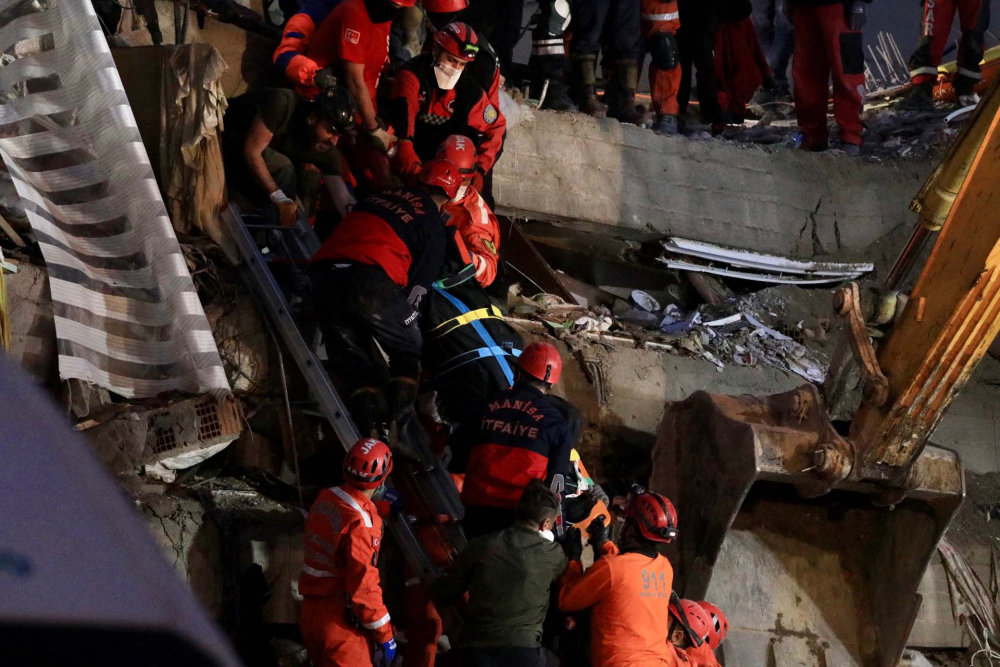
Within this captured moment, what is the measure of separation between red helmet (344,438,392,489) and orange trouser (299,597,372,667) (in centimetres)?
59

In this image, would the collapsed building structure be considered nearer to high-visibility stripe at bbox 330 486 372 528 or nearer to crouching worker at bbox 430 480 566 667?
high-visibility stripe at bbox 330 486 372 528

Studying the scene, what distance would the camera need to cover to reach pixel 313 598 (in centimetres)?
492

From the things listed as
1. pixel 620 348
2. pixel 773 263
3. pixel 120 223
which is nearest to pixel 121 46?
pixel 120 223

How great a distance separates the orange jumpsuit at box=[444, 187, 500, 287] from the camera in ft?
21.6

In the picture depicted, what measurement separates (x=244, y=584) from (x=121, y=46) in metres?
3.25

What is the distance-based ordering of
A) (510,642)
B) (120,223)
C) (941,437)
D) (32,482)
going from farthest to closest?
(941,437) → (120,223) → (510,642) → (32,482)

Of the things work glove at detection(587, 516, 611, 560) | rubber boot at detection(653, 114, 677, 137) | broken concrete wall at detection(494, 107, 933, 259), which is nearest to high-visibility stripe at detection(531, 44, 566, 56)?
broken concrete wall at detection(494, 107, 933, 259)

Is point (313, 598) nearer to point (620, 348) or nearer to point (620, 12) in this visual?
point (620, 348)

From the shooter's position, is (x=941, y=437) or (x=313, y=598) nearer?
(x=313, y=598)

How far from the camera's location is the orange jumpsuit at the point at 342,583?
4.69m

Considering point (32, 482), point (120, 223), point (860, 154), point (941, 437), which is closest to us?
point (32, 482)

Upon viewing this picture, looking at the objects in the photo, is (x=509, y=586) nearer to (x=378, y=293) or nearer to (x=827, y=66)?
(x=378, y=293)

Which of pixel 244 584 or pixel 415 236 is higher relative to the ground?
pixel 415 236

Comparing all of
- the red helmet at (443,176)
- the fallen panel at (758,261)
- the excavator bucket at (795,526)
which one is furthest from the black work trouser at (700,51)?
the red helmet at (443,176)
